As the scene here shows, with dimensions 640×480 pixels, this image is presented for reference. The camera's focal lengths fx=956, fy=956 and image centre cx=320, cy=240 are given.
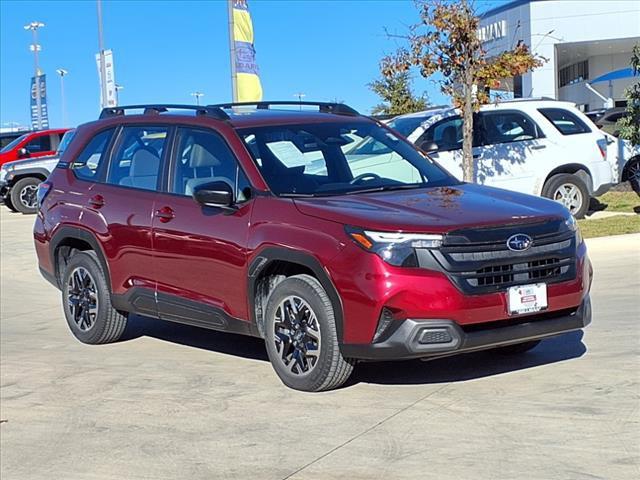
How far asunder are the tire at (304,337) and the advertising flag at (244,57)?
33.2ft

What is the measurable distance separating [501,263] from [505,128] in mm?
8850

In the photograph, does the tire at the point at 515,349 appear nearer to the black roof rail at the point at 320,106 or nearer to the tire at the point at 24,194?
the black roof rail at the point at 320,106

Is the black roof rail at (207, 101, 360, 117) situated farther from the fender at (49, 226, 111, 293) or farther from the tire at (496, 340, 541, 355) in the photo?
Answer: the tire at (496, 340, 541, 355)

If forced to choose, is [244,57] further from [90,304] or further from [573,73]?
[573,73]

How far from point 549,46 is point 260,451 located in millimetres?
45770

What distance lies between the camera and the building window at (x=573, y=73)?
183ft

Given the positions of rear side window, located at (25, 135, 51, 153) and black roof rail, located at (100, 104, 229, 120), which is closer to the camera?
black roof rail, located at (100, 104, 229, 120)

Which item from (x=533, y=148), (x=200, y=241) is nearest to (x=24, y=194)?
(x=533, y=148)

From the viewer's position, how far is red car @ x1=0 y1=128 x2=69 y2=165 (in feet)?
82.3

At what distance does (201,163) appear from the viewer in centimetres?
715

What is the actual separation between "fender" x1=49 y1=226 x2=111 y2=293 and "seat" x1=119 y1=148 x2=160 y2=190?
54cm

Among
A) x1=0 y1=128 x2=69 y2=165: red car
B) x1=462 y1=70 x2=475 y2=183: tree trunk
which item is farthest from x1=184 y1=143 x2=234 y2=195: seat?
x1=0 y1=128 x2=69 y2=165: red car

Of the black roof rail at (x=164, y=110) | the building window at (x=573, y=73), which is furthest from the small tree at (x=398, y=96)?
the building window at (x=573, y=73)

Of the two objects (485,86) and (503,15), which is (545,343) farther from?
(503,15)
